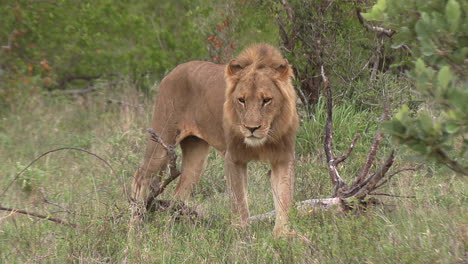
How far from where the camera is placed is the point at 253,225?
546cm

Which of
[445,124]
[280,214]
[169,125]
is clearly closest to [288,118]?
[280,214]

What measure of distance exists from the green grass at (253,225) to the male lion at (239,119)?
0.83 ft

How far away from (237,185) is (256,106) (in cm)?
69

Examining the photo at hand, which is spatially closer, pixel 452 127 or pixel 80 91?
pixel 452 127

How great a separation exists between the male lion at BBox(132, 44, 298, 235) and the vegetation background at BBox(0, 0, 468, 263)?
31 centimetres

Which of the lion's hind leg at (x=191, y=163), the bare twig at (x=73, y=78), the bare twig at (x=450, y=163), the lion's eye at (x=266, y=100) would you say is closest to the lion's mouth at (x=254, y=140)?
the lion's eye at (x=266, y=100)

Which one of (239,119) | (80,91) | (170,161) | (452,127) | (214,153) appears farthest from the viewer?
(80,91)

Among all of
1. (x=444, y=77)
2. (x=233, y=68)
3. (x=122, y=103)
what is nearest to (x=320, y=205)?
(x=233, y=68)

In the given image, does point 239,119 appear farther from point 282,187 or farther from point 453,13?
point 453,13

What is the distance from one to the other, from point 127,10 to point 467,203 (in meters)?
7.71

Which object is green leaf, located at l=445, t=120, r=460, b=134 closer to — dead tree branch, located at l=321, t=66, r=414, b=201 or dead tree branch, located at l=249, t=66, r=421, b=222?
dead tree branch, located at l=321, t=66, r=414, b=201

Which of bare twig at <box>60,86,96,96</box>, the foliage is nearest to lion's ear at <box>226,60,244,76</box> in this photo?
the foliage

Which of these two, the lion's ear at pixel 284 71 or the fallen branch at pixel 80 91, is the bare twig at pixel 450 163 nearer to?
the lion's ear at pixel 284 71

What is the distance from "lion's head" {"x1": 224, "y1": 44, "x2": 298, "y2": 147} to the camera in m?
5.28
